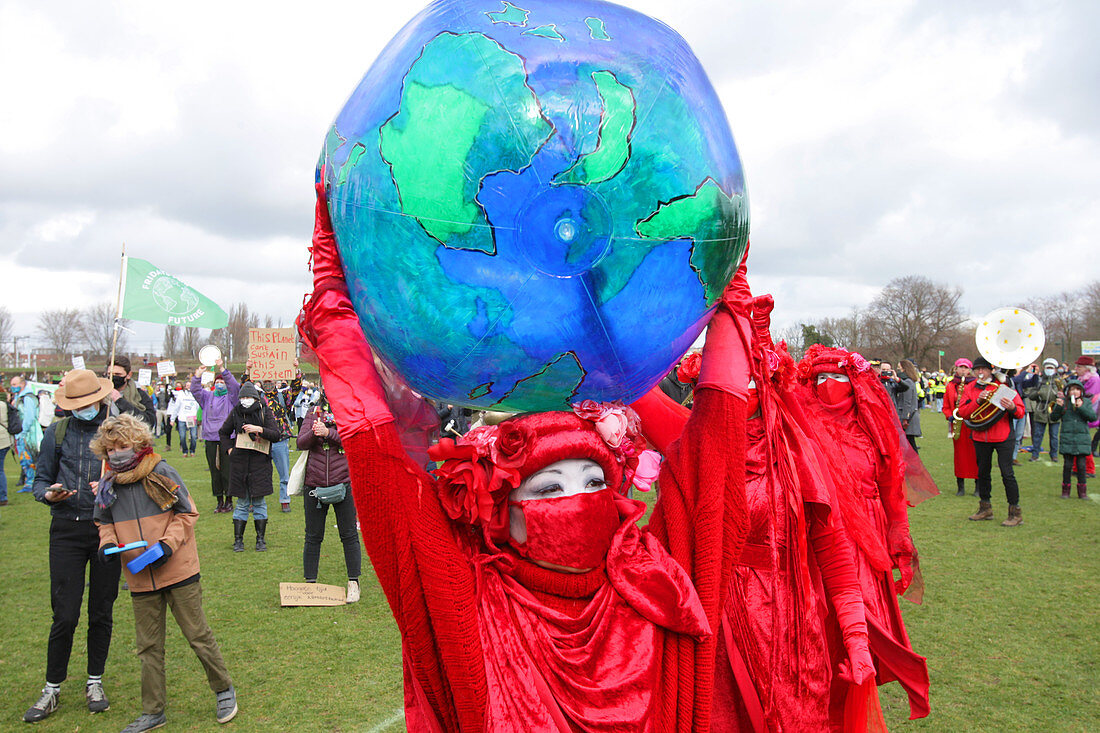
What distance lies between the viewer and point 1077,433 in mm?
10500

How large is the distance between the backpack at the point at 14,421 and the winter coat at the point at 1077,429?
52.2 ft

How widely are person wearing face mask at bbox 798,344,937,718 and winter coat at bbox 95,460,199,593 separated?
3684 mm

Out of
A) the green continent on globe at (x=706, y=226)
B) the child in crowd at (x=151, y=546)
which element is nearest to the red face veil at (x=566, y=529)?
the green continent on globe at (x=706, y=226)

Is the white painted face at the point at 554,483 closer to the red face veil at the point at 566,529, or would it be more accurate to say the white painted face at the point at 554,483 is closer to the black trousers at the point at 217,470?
the red face veil at the point at 566,529

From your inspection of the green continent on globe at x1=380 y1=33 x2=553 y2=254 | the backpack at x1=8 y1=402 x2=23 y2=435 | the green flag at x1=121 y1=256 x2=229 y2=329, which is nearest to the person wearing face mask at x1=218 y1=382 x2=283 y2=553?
the green flag at x1=121 y1=256 x2=229 y2=329

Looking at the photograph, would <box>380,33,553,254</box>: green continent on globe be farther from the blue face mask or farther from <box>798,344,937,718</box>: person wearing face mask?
the blue face mask

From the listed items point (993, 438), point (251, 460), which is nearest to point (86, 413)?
point (251, 460)

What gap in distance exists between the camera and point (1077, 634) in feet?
18.3

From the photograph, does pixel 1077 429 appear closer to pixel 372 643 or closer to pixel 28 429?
pixel 372 643

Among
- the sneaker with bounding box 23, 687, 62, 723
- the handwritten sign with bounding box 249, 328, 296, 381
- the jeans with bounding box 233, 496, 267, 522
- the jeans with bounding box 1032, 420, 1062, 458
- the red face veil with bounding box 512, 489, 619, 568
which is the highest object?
the handwritten sign with bounding box 249, 328, 296, 381

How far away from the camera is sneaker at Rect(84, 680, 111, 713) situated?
179 inches

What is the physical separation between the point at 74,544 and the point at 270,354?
26.2 feet

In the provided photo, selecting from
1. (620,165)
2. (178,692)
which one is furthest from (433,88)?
(178,692)

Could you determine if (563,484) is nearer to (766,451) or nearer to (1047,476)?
(766,451)
